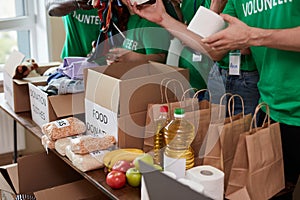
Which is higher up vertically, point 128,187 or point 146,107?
point 146,107

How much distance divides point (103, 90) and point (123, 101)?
0.12m

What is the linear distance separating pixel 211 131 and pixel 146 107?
38cm

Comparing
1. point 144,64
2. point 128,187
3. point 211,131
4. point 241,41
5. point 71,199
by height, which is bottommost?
point 71,199

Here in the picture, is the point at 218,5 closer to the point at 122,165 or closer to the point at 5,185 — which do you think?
the point at 122,165

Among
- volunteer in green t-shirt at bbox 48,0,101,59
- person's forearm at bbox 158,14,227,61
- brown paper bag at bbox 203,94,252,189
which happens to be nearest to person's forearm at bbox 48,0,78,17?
volunteer in green t-shirt at bbox 48,0,101,59

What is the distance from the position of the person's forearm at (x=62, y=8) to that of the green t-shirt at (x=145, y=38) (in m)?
0.40

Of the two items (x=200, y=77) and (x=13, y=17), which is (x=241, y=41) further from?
(x=13, y=17)

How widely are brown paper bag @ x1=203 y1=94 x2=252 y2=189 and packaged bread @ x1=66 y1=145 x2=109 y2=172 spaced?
1.34 ft

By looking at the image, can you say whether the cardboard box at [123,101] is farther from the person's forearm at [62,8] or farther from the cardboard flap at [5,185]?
the person's forearm at [62,8]

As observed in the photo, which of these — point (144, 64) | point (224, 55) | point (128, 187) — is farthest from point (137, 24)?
point (128, 187)

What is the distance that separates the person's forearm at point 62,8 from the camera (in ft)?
8.16

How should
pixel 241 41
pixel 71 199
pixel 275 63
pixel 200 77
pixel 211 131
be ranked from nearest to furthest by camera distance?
pixel 211 131 < pixel 241 41 < pixel 275 63 < pixel 71 199 < pixel 200 77

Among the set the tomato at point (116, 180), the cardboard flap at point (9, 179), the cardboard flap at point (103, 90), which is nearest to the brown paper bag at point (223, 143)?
the tomato at point (116, 180)

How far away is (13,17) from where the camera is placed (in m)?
3.42
